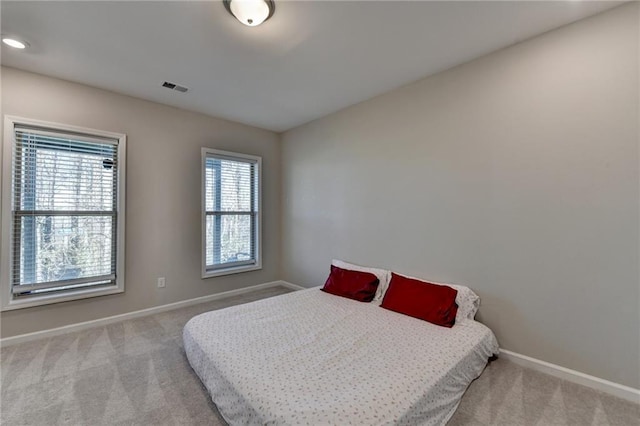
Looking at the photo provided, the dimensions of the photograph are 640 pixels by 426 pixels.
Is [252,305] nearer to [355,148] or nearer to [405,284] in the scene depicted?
[405,284]

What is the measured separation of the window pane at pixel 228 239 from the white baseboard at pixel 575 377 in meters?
3.39

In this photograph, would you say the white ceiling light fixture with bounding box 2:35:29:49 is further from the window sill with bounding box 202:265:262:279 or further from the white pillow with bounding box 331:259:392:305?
the white pillow with bounding box 331:259:392:305

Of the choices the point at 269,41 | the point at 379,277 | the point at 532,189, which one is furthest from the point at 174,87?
the point at 532,189

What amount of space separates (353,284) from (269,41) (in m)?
2.44

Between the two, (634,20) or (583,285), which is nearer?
(634,20)

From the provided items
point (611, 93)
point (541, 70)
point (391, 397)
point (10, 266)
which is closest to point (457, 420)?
point (391, 397)

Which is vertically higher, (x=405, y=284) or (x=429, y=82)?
(x=429, y=82)

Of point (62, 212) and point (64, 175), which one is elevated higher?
point (64, 175)

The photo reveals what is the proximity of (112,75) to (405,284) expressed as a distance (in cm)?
356

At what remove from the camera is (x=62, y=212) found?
271 cm

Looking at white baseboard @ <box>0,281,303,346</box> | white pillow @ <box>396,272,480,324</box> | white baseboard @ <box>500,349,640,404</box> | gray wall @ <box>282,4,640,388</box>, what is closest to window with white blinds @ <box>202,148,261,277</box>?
white baseboard @ <box>0,281,303,346</box>

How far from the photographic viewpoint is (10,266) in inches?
96.7

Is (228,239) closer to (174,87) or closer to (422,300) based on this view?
(174,87)

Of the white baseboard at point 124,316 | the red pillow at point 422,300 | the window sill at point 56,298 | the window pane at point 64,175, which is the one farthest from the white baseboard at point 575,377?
the window pane at point 64,175
